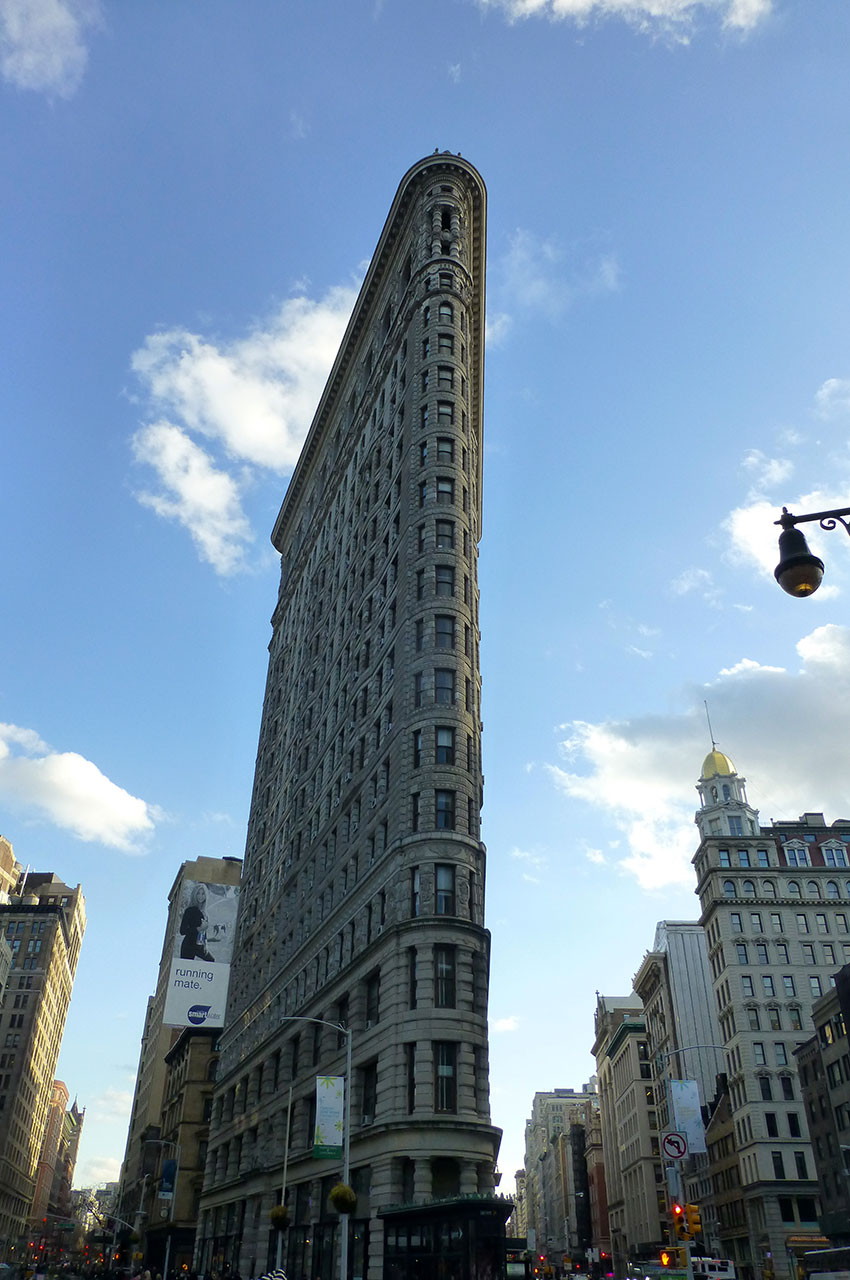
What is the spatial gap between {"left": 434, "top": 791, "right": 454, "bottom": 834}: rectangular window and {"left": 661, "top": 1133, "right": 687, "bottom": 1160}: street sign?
20.3 meters

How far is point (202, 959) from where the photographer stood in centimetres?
11425

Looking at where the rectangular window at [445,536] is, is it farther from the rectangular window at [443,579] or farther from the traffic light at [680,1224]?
the traffic light at [680,1224]

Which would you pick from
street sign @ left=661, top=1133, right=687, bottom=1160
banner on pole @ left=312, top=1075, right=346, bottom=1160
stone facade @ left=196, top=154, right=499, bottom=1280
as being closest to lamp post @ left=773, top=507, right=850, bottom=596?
street sign @ left=661, top=1133, right=687, bottom=1160

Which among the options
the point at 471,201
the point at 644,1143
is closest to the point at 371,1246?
the point at 471,201

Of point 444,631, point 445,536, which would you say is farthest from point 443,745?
point 445,536

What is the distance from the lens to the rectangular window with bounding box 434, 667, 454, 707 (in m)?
52.3

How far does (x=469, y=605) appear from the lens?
57.7 m

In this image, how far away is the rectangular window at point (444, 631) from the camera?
54312mm

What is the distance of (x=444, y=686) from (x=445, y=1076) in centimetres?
1920

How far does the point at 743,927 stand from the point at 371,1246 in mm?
75461

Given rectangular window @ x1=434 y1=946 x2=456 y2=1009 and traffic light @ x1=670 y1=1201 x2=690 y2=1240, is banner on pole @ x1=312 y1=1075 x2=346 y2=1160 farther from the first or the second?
traffic light @ x1=670 y1=1201 x2=690 y2=1240

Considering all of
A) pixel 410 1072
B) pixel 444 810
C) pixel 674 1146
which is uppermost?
pixel 444 810

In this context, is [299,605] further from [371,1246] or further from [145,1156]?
[145,1156]

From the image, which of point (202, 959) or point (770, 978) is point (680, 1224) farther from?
point (202, 959)
